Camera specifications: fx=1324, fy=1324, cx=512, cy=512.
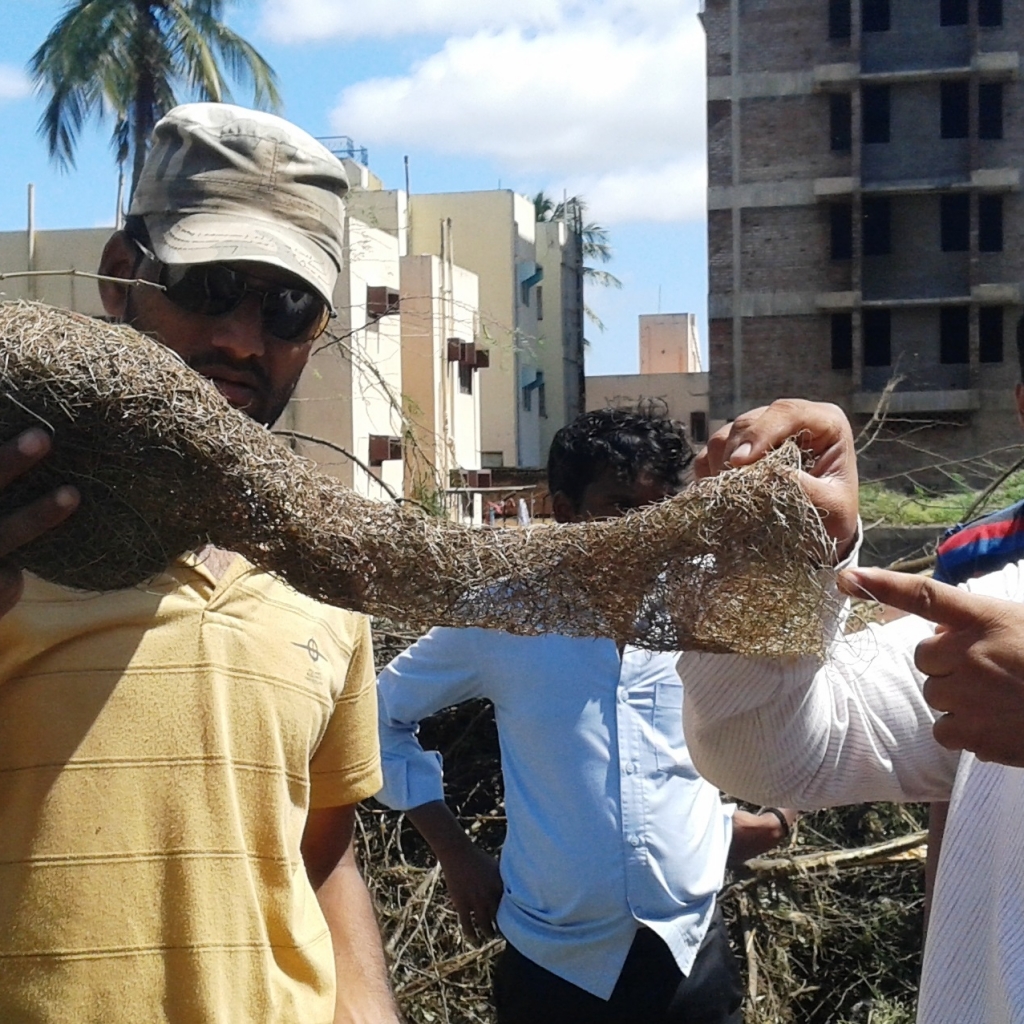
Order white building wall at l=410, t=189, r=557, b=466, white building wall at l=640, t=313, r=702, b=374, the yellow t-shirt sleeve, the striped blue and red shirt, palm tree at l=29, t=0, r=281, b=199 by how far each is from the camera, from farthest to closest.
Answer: white building wall at l=640, t=313, r=702, b=374 < white building wall at l=410, t=189, r=557, b=466 < palm tree at l=29, t=0, r=281, b=199 < the striped blue and red shirt < the yellow t-shirt sleeve

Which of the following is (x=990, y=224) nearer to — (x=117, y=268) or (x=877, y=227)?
(x=877, y=227)

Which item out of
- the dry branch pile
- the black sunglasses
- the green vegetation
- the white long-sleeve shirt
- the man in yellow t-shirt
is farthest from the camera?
the green vegetation

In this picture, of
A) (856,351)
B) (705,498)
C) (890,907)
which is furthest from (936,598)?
(856,351)

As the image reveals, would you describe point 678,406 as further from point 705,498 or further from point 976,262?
point 705,498

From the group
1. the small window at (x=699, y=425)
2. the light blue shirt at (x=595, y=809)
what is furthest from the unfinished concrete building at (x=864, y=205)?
the light blue shirt at (x=595, y=809)

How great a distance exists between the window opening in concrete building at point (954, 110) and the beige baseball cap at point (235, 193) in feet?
112

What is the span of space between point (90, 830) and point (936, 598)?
3.65ft

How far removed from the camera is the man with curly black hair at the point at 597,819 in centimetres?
324

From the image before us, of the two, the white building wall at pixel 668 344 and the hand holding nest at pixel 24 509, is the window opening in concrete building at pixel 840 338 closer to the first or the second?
the white building wall at pixel 668 344

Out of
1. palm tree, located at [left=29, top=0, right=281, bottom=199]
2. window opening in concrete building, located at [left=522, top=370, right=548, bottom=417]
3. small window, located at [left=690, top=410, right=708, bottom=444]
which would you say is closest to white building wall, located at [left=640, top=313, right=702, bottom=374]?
window opening in concrete building, located at [left=522, top=370, right=548, bottom=417]

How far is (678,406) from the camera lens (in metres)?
39.1

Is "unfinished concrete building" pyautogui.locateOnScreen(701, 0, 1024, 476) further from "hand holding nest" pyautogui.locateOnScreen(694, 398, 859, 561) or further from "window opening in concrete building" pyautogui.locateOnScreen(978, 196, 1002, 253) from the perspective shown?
"hand holding nest" pyautogui.locateOnScreen(694, 398, 859, 561)

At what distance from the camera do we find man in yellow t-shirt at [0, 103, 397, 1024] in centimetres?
170

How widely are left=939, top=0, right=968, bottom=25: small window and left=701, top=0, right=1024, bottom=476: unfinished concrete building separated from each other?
2.0 inches
